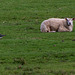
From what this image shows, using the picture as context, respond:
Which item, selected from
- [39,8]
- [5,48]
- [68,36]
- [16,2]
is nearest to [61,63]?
[5,48]

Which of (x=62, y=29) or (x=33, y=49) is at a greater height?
(x=62, y=29)

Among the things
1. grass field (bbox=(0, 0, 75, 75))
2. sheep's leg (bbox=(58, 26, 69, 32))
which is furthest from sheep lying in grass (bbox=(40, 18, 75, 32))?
grass field (bbox=(0, 0, 75, 75))

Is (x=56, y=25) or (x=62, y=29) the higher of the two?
(x=56, y=25)

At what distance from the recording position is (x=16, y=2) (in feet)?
112

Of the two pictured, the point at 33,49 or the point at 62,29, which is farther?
the point at 62,29

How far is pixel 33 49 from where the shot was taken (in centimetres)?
1516

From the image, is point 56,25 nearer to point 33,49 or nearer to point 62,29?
point 62,29

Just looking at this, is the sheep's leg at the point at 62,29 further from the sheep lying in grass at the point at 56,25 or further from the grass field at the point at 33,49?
the grass field at the point at 33,49

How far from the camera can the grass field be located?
11.5 metres

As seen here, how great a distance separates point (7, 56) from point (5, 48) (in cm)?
180

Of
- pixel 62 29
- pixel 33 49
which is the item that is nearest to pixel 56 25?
pixel 62 29

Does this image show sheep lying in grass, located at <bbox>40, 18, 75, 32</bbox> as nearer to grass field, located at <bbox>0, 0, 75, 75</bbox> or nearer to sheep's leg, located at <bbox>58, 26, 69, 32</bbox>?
sheep's leg, located at <bbox>58, 26, 69, 32</bbox>

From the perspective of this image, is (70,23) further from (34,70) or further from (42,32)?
(34,70)

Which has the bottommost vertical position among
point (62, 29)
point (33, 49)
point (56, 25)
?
point (33, 49)
